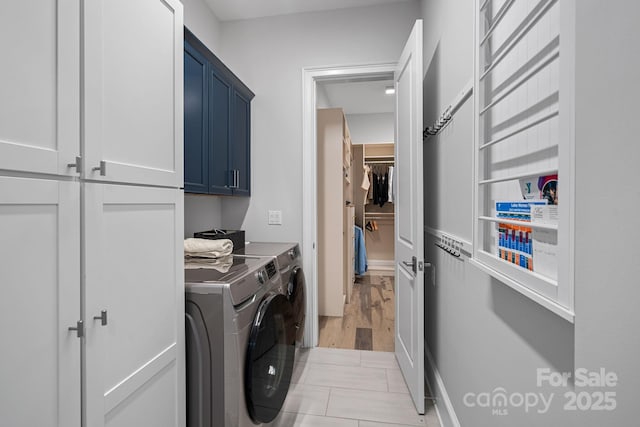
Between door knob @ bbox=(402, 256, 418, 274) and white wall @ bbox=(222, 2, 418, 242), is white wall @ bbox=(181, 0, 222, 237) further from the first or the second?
door knob @ bbox=(402, 256, 418, 274)

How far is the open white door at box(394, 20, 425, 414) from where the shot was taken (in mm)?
1753

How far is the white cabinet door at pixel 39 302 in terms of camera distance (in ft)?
1.95

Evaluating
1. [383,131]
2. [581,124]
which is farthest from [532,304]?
[383,131]

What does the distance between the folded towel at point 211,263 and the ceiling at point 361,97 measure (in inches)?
112

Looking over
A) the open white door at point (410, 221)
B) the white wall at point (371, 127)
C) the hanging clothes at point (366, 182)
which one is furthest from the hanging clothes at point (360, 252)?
the open white door at point (410, 221)

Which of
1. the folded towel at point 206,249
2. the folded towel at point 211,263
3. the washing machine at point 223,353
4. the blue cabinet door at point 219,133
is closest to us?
the washing machine at point 223,353

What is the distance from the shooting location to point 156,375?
0.99 m

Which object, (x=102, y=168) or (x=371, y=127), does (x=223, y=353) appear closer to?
(x=102, y=168)

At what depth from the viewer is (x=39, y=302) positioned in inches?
25.6

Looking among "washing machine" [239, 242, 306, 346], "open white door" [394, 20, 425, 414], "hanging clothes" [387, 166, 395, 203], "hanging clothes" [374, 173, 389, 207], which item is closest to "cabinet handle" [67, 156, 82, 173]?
"washing machine" [239, 242, 306, 346]

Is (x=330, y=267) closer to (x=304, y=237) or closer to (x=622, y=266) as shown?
(x=304, y=237)

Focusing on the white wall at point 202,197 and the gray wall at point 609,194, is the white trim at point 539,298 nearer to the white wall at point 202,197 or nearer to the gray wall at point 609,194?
the gray wall at point 609,194

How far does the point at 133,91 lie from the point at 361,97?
405 cm

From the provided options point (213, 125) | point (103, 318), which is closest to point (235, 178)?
point (213, 125)
